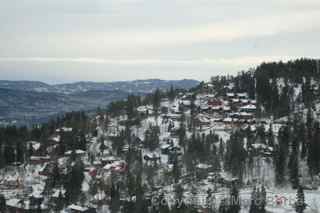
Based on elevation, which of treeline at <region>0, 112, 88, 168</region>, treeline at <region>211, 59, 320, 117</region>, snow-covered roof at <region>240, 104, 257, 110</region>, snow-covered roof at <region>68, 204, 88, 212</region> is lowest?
snow-covered roof at <region>68, 204, 88, 212</region>

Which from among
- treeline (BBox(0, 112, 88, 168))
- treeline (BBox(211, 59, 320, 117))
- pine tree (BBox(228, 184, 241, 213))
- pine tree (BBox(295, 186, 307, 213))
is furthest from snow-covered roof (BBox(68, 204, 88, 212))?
treeline (BBox(211, 59, 320, 117))

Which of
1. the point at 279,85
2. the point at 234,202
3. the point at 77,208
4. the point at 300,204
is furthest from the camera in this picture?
the point at 279,85

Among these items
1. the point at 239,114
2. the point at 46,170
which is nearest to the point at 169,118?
the point at 239,114

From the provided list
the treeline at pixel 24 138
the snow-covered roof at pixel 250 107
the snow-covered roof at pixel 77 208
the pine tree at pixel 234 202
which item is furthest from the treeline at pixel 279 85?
the snow-covered roof at pixel 77 208

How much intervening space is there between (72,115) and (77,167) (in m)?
35.8

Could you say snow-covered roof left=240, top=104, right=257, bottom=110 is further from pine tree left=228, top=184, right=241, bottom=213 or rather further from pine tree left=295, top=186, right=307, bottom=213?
pine tree left=295, top=186, right=307, bottom=213

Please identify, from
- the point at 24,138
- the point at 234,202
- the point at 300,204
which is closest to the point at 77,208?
the point at 234,202

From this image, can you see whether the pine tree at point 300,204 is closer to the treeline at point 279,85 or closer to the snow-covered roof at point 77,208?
the snow-covered roof at point 77,208

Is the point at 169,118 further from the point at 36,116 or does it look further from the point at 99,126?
the point at 36,116

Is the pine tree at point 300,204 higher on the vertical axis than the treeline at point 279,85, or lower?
lower

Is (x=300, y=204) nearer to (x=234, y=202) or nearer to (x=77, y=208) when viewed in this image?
(x=234, y=202)

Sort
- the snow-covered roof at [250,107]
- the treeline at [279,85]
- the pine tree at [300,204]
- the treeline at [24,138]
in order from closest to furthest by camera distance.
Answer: the pine tree at [300,204], the treeline at [24,138], the treeline at [279,85], the snow-covered roof at [250,107]

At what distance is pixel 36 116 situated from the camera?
592 ft

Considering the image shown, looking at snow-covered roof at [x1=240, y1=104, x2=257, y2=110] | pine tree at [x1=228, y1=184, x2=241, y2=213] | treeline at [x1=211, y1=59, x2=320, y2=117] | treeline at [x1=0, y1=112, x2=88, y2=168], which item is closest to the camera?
pine tree at [x1=228, y1=184, x2=241, y2=213]
